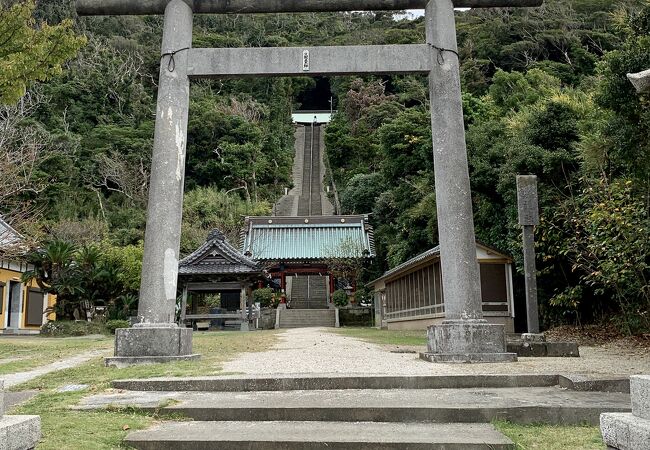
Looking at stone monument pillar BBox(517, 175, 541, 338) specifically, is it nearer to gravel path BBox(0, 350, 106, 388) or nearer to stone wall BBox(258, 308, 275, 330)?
gravel path BBox(0, 350, 106, 388)

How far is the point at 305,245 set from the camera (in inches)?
1036

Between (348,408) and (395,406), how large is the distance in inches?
13.4

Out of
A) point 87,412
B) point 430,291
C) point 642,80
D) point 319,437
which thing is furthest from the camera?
point 430,291

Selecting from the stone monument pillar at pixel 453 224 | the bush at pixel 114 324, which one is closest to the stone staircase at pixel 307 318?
the bush at pixel 114 324

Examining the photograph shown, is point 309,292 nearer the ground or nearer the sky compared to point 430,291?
nearer the sky

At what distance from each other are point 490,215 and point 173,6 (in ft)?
38.6

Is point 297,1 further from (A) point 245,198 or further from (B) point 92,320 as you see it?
(A) point 245,198

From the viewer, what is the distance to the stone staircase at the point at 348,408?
10.3ft

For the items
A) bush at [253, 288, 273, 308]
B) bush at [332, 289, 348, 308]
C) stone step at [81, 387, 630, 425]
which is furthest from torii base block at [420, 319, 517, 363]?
bush at [253, 288, 273, 308]

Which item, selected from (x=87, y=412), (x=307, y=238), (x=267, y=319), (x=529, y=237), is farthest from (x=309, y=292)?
(x=87, y=412)

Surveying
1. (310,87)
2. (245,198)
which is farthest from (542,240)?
(310,87)

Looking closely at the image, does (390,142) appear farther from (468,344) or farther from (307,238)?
(468,344)

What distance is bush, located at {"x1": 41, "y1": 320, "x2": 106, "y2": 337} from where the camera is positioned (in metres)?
16.7

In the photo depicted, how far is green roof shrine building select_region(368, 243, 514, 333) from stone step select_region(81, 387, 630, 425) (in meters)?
9.36
